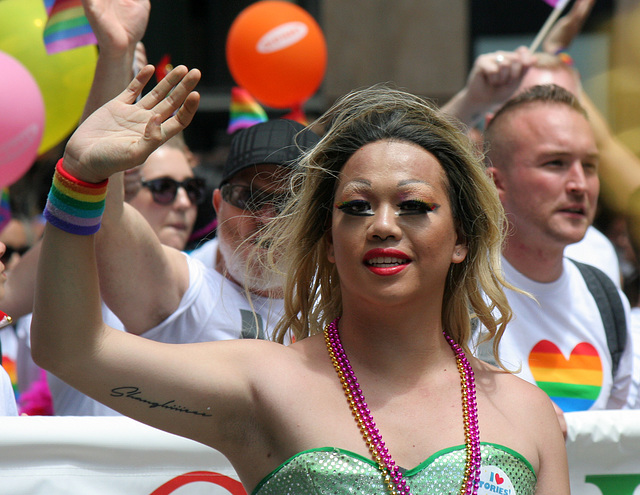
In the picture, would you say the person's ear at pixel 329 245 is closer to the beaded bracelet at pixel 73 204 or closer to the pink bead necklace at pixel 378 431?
the pink bead necklace at pixel 378 431

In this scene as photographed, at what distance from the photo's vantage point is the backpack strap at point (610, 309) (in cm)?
319

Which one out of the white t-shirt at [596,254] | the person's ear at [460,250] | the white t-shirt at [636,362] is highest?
the person's ear at [460,250]

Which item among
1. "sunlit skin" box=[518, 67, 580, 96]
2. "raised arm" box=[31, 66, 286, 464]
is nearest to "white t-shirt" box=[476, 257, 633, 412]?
"sunlit skin" box=[518, 67, 580, 96]

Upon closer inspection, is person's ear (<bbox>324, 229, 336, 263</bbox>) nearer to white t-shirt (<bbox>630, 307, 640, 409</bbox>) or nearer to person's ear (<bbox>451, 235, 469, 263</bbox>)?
person's ear (<bbox>451, 235, 469, 263</bbox>)

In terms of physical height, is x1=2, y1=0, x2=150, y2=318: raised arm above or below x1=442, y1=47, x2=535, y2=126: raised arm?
above

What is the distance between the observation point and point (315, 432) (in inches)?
69.7

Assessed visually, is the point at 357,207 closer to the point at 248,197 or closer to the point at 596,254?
the point at 248,197

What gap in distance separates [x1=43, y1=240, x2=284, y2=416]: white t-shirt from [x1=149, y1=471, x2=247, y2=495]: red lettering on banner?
1.61 ft

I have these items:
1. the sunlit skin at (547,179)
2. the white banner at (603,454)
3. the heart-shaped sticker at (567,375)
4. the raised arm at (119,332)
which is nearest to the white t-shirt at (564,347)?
the heart-shaped sticker at (567,375)

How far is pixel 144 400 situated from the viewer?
168cm

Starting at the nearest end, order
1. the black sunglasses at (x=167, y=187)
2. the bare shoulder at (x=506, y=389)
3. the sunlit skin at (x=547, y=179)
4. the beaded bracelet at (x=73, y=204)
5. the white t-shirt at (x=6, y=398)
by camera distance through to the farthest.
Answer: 1. the beaded bracelet at (x=73, y=204)
2. the bare shoulder at (x=506, y=389)
3. the white t-shirt at (x=6, y=398)
4. the sunlit skin at (x=547, y=179)
5. the black sunglasses at (x=167, y=187)

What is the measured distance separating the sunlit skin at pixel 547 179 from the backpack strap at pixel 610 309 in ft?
0.73

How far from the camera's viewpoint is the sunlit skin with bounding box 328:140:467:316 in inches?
73.5

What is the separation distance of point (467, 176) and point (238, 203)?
3.27ft
